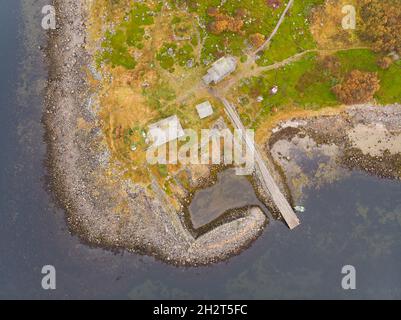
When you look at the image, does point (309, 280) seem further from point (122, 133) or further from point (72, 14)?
point (72, 14)

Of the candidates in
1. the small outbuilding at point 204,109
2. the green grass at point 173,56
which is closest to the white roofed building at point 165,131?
the small outbuilding at point 204,109

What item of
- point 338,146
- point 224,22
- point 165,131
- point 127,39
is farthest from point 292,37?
point 127,39

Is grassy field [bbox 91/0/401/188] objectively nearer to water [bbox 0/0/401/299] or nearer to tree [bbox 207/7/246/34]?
tree [bbox 207/7/246/34]

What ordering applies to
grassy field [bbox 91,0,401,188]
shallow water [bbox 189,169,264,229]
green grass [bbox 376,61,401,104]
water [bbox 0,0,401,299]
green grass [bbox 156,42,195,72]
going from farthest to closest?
green grass [bbox 376,61,401,104] < green grass [bbox 156,42,195,72] < shallow water [bbox 189,169,264,229] < grassy field [bbox 91,0,401,188] < water [bbox 0,0,401,299]

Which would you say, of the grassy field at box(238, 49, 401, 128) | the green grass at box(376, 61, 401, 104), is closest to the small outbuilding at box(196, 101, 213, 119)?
the grassy field at box(238, 49, 401, 128)
